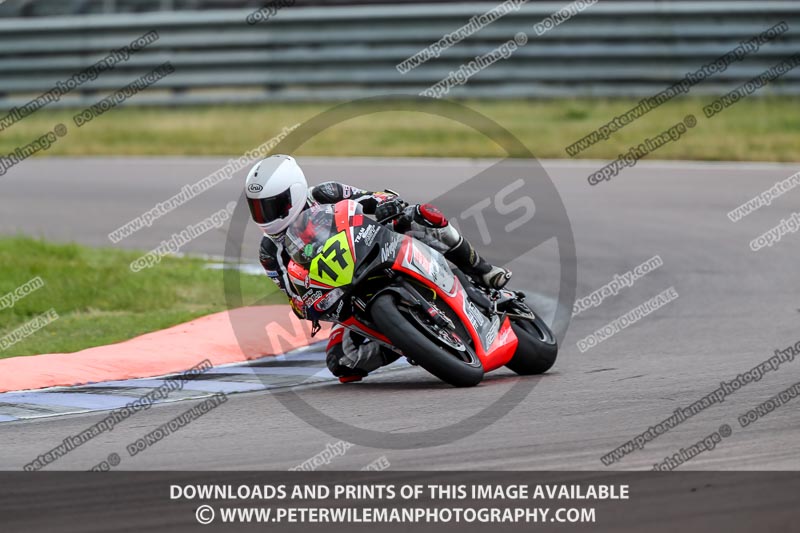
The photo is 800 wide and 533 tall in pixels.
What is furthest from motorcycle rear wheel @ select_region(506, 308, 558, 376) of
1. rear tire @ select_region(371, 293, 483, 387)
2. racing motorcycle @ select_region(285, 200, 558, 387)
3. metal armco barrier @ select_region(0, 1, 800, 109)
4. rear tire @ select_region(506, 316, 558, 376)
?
metal armco barrier @ select_region(0, 1, 800, 109)

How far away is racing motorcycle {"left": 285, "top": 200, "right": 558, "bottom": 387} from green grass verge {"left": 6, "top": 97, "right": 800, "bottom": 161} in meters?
10.3

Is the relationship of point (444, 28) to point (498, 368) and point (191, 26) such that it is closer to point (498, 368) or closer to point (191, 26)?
point (191, 26)

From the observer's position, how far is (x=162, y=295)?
36.0 feet

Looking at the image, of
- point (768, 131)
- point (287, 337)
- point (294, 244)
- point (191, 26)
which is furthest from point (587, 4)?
point (294, 244)

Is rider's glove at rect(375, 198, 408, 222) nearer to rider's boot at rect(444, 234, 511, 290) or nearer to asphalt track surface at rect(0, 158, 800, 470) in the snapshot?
rider's boot at rect(444, 234, 511, 290)

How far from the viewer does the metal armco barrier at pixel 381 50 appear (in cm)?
1914

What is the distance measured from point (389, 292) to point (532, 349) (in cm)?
123

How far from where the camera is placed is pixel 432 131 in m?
20.1

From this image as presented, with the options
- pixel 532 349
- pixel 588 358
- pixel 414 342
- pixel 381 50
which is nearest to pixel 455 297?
pixel 414 342

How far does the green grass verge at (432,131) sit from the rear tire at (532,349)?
31.1 ft

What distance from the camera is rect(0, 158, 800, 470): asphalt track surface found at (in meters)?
5.87

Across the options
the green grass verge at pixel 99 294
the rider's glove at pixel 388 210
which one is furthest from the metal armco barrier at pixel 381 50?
the rider's glove at pixel 388 210

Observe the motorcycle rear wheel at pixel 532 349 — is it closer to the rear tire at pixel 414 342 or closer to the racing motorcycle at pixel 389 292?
the racing motorcycle at pixel 389 292

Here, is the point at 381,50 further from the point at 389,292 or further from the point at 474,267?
the point at 389,292
